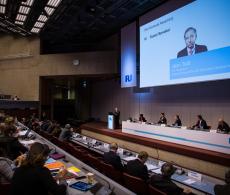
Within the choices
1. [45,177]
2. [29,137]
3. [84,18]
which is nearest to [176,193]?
[45,177]

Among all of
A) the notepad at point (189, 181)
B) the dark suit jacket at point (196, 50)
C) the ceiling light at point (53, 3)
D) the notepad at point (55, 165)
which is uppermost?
the ceiling light at point (53, 3)

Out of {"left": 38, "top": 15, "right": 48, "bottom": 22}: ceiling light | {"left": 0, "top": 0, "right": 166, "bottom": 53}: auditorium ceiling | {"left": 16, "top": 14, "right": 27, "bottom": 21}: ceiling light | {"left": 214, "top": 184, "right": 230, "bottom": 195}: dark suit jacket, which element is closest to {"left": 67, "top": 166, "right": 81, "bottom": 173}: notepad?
{"left": 214, "top": 184, "right": 230, "bottom": 195}: dark suit jacket

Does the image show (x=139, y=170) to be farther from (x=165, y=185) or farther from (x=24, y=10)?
(x=24, y=10)

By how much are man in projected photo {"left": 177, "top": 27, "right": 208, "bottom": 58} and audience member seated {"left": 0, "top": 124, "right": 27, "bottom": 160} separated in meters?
4.94

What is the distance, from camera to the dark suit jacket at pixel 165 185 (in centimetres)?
304

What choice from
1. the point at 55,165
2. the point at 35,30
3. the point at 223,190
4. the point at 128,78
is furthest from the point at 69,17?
the point at 223,190

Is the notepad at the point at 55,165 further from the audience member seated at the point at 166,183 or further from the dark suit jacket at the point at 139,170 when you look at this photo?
the audience member seated at the point at 166,183

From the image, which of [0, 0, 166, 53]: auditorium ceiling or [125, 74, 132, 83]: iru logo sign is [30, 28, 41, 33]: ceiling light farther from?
[125, 74, 132, 83]: iru logo sign

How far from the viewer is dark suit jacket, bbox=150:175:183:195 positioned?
304 cm

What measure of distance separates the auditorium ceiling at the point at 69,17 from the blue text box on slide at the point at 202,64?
124 inches

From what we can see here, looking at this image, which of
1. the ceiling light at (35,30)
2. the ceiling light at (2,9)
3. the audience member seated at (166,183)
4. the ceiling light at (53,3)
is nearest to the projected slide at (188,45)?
the ceiling light at (53,3)

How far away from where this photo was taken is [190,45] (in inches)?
285

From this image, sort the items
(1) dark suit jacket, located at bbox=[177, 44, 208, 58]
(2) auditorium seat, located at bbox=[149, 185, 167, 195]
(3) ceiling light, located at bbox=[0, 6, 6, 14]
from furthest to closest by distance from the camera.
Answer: (3) ceiling light, located at bbox=[0, 6, 6, 14], (1) dark suit jacket, located at bbox=[177, 44, 208, 58], (2) auditorium seat, located at bbox=[149, 185, 167, 195]

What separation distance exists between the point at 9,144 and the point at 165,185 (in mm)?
2672
